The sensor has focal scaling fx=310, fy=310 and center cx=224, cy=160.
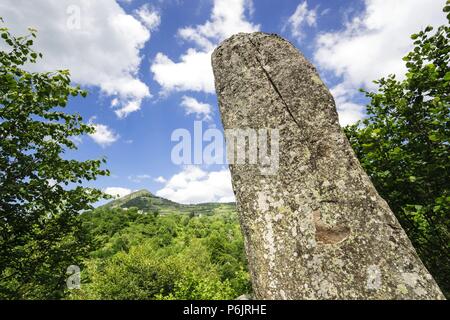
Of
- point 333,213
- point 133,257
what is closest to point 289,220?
point 333,213

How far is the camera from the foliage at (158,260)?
87.8ft

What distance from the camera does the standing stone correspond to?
11.0 ft

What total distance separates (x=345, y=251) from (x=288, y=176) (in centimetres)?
119

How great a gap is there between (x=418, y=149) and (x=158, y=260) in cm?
3978

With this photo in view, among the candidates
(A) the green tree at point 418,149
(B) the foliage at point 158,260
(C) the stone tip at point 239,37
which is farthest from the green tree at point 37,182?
(A) the green tree at point 418,149

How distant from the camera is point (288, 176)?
4223 mm

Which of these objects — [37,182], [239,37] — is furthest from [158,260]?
[239,37]

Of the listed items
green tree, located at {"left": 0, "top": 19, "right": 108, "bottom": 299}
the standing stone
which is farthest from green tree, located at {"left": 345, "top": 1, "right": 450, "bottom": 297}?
green tree, located at {"left": 0, "top": 19, "right": 108, "bottom": 299}

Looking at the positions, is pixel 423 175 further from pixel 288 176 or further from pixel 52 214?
pixel 52 214

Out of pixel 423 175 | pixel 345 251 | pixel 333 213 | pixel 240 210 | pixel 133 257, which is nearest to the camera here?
pixel 345 251

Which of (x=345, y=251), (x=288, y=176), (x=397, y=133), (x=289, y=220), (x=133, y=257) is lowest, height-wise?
(x=133, y=257)

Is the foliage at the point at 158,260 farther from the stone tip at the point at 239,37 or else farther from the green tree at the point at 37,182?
the stone tip at the point at 239,37

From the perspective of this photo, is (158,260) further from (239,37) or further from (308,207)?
(308,207)

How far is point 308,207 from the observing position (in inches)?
154
